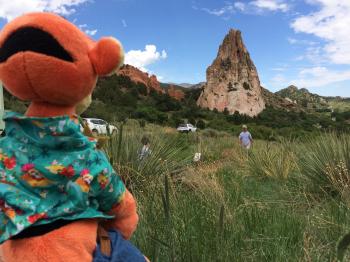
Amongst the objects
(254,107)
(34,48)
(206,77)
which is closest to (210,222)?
(34,48)

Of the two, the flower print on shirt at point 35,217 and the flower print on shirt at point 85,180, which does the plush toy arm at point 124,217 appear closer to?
the flower print on shirt at point 85,180

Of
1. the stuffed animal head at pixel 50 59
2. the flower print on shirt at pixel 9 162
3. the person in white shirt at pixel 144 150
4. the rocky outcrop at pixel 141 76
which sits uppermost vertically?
the rocky outcrop at pixel 141 76

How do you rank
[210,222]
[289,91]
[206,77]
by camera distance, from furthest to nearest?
[289,91] → [206,77] → [210,222]

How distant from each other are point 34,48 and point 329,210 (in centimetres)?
312

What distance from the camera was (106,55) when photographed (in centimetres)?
184

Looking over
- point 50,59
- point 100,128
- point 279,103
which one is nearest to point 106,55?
point 50,59

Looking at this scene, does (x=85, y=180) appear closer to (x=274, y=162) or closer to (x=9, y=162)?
(x=9, y=162)

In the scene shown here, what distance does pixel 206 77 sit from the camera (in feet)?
416

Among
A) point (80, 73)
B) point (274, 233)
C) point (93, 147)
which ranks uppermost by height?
point (80, 73)

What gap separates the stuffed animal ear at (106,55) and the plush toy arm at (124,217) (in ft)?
1.84

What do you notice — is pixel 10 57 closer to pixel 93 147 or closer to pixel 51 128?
pixel 51 128

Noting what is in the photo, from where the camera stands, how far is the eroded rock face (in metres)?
115

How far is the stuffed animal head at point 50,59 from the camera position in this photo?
1.76 m

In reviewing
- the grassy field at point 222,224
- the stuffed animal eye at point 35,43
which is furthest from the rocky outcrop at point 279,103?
the stuffed animal eye at point 35,43
